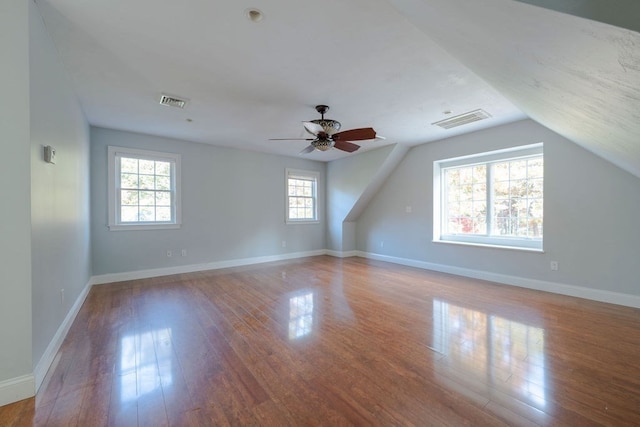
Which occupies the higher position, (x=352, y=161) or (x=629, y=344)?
(x=352, y=161)

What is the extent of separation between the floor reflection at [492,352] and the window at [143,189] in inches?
188

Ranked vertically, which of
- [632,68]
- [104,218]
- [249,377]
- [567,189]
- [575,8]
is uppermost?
[575,8]

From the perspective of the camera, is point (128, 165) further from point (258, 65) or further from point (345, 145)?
point (345, 145)

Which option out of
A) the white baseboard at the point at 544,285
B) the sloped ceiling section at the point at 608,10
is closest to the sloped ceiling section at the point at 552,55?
the sloped ceiling section at the point at 608,10

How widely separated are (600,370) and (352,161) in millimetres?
5166

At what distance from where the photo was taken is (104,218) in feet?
14.2

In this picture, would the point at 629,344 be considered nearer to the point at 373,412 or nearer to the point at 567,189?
the point at 567,189

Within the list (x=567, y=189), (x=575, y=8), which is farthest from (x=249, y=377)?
(x=567, y=189)

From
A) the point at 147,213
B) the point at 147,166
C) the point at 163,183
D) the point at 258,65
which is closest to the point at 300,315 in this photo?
the point at 258,65

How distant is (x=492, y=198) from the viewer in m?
4.59

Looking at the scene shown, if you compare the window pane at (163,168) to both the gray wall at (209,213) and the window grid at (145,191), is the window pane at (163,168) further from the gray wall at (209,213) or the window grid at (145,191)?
the gray wall at (209,213)

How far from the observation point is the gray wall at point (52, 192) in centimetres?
179

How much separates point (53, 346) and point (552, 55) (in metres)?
3.96

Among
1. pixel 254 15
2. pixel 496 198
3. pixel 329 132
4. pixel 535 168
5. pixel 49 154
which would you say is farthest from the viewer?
pixel 496 198
